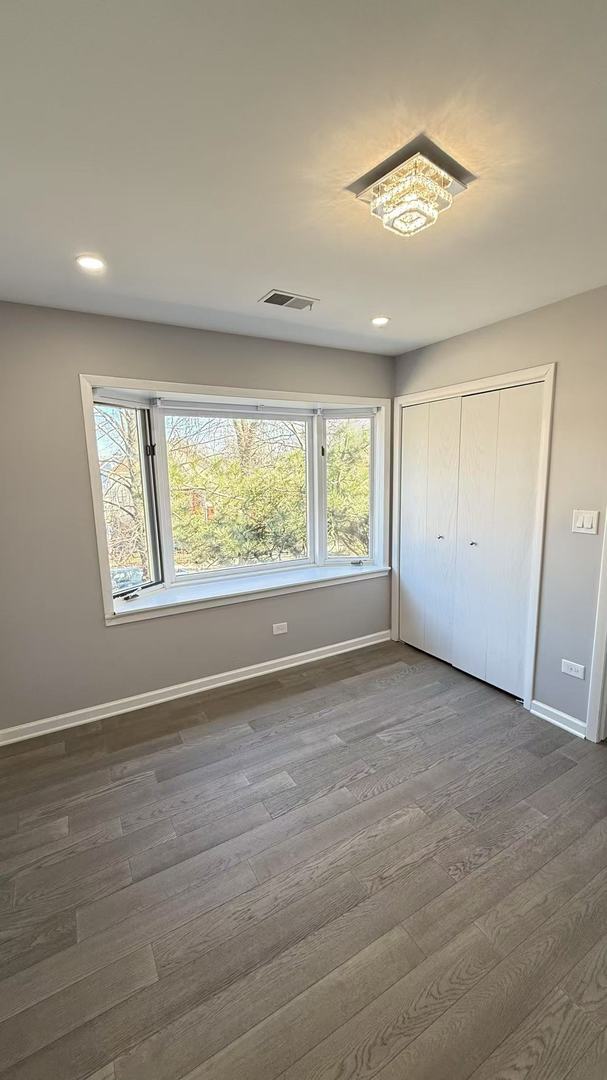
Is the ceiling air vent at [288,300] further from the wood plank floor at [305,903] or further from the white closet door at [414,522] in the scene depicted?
the wood plank floor at [305,903]

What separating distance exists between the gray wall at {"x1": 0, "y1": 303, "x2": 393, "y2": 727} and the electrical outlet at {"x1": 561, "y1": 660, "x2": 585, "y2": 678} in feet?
6.98

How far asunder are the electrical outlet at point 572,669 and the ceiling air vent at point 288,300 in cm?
255

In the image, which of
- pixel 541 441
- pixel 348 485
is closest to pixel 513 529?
pixel 541 441

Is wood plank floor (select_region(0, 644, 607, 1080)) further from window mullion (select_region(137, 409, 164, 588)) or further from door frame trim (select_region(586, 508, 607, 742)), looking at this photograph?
window mullion (select_region(137, 409, 164, 588))

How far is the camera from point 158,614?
9.07ft

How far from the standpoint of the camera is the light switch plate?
228 cm

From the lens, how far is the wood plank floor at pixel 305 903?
1.15 metres

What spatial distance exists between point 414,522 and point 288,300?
1.93 meters

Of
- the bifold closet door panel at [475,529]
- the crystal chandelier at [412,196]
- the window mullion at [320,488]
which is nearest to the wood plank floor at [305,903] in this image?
the bifold closet door panel at [475,529]

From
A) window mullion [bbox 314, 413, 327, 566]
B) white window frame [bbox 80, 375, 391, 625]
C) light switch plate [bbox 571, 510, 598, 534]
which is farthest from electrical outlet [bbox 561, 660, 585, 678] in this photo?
window mullion [bbox 314, 413, 327, 566]

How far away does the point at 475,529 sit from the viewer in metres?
2.94

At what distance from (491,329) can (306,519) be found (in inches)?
76.5

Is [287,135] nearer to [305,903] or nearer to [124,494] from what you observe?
[124,494]

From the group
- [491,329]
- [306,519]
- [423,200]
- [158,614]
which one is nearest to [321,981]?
[158,614]
